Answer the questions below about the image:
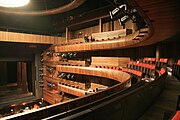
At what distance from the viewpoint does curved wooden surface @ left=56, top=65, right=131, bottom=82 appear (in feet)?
19.7

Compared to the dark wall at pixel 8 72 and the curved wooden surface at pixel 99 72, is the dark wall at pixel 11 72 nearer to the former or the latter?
the dark wall at pixel 8 72

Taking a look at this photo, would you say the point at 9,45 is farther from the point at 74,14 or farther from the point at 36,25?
the point at 74,14

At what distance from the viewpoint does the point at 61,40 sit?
1214 centimetres

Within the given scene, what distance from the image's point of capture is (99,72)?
7918 millimetres

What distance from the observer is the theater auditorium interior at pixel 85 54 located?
365 cm

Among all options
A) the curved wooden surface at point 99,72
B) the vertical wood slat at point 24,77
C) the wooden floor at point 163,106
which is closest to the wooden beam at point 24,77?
the vertical wood slat at point 24,77

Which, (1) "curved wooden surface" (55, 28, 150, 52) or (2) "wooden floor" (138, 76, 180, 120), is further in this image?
(1) "curved wooden surface" (55, 28, 150, 52)

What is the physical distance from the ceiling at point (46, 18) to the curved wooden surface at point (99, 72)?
3.72 metres

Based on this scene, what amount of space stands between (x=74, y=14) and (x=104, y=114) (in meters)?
11.5

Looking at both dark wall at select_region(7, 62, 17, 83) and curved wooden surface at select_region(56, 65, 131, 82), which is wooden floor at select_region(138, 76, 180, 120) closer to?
curved wooden surface at select_region(56, 65, 131, 82)

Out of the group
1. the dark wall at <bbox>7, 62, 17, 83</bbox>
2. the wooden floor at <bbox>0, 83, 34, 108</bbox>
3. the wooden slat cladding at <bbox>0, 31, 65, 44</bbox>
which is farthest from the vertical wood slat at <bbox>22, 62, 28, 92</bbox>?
the wooden slat cladding at <bbox>0, 31, 65, 44</bbox>

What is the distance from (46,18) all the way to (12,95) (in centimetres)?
752

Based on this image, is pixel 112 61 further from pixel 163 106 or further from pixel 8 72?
pixel 8 72

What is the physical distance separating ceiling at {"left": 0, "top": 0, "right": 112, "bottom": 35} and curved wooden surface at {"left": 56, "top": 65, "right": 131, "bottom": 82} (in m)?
3.72
